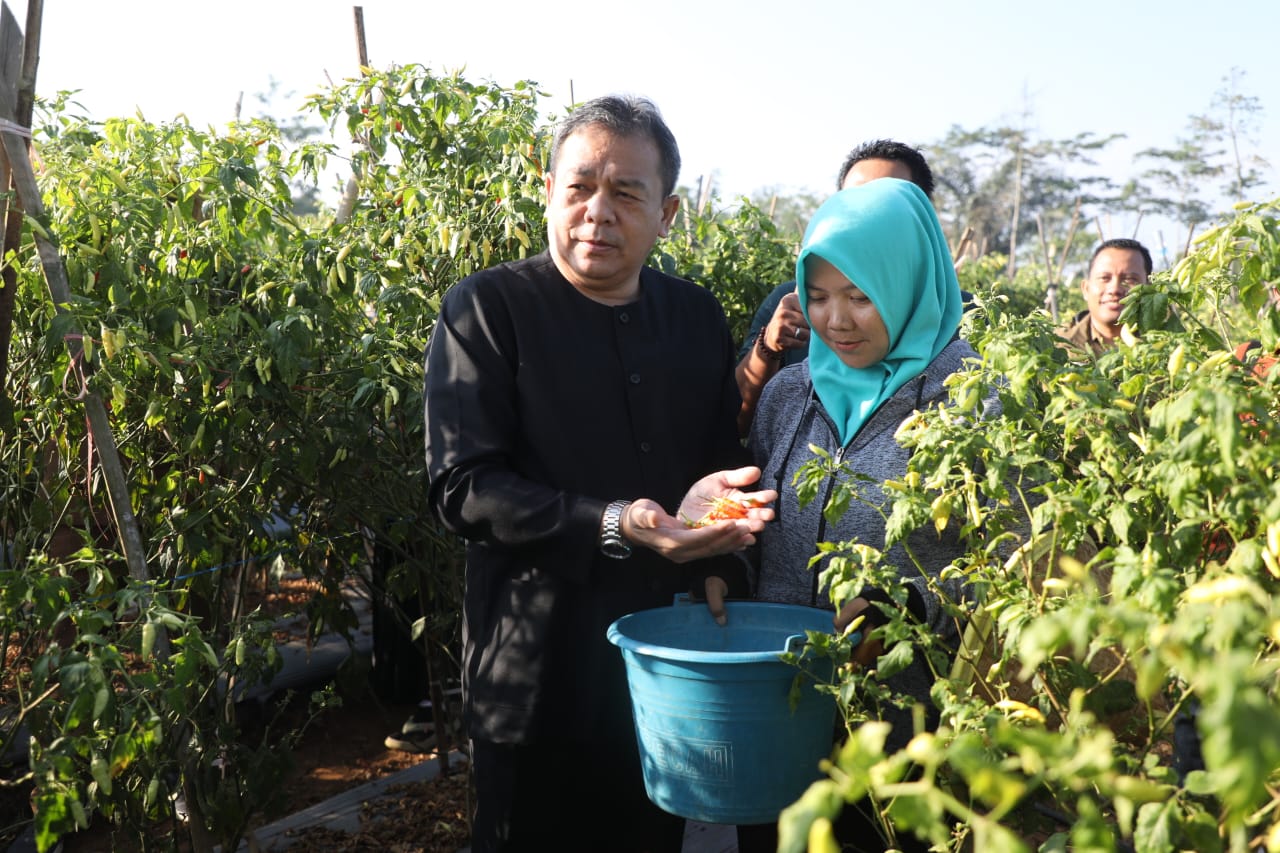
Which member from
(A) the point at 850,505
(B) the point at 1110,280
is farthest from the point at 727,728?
(B) the point at 1110,280

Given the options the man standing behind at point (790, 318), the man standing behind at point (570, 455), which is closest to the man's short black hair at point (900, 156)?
the man standing behind at point (790, 318)

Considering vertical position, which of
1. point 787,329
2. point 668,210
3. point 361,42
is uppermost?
point 361,42

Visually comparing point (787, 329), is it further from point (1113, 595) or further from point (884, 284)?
point (1113, 595)

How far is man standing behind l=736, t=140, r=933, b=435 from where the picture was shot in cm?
240

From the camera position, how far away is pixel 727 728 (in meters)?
1.50

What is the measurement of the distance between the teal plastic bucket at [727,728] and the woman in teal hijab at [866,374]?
12.2 inches

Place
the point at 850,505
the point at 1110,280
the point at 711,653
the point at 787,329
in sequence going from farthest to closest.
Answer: the point at 1110,280 → the point at 787,329 → the point at 850,505 → the point at 711,653

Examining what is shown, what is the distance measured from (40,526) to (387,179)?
128cm

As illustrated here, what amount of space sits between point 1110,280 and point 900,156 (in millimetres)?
2457

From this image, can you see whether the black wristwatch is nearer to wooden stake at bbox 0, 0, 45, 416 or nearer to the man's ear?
the man's ear

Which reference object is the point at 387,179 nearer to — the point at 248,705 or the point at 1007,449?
the point at 248,705

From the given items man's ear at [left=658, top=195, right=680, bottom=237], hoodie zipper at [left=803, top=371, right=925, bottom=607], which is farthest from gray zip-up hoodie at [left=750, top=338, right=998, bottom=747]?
man's ear at [left=658, top=195, right=680, bottom=237]

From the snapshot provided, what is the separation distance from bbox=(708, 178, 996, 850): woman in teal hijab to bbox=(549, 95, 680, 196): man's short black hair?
29 cm

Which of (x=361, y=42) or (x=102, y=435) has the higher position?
(x=361, y=42)
